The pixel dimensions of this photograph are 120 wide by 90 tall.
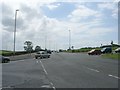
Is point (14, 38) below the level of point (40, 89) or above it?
above

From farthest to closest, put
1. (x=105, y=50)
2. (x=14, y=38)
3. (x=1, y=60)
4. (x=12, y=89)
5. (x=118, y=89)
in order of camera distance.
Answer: (x=105, y=50) → (x=14, y=38) → (x=1, y=60) → (x=12, y=89) → (x=118, y=89)

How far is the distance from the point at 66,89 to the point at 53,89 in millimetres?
653

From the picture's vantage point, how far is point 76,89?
13953mm

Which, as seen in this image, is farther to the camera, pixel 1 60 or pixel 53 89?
pixel 1 60

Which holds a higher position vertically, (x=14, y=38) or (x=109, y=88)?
(x=14, y=38)

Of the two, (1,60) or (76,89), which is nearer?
(76,89)

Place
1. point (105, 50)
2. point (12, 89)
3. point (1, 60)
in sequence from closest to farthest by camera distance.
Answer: point (12, 89), point (1, 60), point (105, 50)

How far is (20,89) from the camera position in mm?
14672

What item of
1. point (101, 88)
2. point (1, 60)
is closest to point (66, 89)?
point (101, 88)

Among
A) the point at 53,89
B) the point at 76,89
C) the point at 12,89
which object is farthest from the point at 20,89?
the point at 76,89

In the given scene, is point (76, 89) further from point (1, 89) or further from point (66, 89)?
point (1, 89)

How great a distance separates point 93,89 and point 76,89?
755 mm

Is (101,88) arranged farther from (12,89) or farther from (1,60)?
(1,60)

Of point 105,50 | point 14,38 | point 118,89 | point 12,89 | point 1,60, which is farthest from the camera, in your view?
point 105,50
